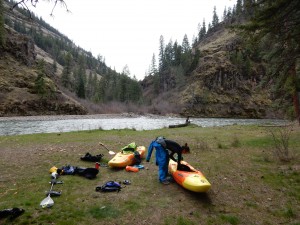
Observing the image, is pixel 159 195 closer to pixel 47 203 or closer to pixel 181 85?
pixel 47 203

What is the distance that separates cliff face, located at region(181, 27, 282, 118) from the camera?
74.6 metres

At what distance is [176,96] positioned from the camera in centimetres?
8731

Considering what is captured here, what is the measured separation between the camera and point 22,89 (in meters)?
53.0

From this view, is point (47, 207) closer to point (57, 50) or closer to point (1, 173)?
point (1, 173)

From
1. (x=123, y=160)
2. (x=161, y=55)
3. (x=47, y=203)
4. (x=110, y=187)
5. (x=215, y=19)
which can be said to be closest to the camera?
(x=47, y=203)

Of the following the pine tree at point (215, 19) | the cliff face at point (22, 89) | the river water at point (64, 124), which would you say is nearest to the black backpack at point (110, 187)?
the river water at point (64, 124)

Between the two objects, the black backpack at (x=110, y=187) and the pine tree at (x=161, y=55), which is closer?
the black backpack at (x=110, y=187)

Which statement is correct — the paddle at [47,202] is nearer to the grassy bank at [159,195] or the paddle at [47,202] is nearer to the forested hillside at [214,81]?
the grassy bank at [159,195]

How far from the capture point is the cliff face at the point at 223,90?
74.6m

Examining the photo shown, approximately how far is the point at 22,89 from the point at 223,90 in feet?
210

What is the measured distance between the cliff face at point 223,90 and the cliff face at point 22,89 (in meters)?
38.1

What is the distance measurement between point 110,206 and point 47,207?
1.64m

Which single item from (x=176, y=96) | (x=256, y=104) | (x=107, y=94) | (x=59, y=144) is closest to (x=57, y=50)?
(x=107, y=94)

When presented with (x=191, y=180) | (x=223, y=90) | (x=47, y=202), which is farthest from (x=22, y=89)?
(x=223, y=90)
